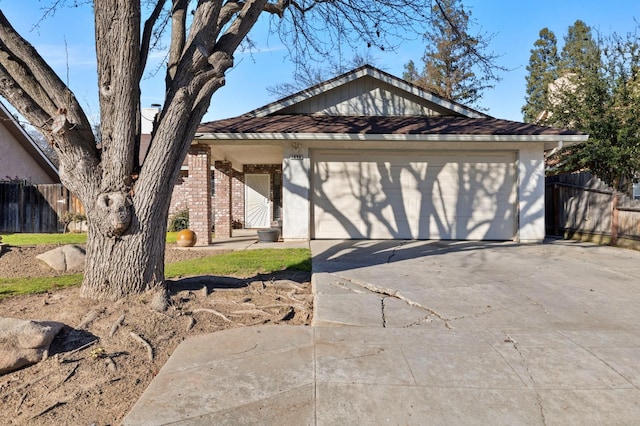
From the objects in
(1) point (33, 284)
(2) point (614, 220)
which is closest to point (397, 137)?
(2) point (614, 220)

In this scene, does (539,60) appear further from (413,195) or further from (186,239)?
(186,239)

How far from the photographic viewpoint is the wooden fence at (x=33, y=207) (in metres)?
16.9

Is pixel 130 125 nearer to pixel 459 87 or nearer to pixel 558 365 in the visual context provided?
pixel 558 365

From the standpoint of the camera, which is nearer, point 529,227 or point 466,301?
point 466,301

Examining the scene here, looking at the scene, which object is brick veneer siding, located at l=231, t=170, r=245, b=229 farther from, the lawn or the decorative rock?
the decorative rock

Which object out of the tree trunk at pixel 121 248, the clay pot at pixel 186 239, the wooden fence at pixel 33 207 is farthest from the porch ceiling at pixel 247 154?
the tree trunk at pixel 121 248

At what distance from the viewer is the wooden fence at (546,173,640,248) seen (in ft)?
34.5

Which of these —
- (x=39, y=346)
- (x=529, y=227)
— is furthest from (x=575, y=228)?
(x=39, y=346)

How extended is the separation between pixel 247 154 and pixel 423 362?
1210 cm

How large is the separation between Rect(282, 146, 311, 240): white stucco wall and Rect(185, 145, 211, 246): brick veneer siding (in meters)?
2.09

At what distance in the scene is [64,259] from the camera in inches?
311

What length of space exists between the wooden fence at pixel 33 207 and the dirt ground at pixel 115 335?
13.4 m

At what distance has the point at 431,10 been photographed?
8.37 m

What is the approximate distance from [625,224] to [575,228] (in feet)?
6.84
